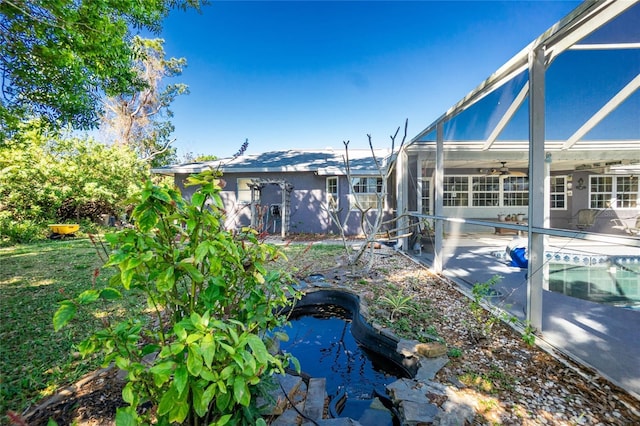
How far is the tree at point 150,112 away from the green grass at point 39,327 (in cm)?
1541

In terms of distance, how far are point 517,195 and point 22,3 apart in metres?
10.4

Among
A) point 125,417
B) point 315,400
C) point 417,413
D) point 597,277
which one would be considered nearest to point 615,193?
point 597,277

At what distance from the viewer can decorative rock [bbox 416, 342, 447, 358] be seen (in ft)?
8.87

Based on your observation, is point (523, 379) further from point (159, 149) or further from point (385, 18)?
point (159, 149)

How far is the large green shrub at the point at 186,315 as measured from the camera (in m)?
1.08

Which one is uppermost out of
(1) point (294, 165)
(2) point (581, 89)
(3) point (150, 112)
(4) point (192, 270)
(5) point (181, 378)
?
(3) point (150, 112)

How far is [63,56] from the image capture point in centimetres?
353

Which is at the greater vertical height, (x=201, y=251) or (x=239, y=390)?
(x=201, y=251)

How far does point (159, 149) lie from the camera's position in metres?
21.7

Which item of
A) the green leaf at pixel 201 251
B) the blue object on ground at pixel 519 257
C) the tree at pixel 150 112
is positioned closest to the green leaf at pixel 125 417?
the green leaf at pixel 201 251

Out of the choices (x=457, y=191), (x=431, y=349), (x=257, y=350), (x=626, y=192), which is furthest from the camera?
(x=457, y=191)

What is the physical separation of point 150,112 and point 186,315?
23646 mm

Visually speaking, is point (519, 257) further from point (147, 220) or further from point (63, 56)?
point (63, 56)

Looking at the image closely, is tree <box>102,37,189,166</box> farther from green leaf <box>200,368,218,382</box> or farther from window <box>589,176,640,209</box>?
window <box>589,176,640,209</box>
